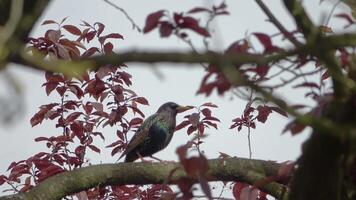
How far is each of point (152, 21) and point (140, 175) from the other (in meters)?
1.56

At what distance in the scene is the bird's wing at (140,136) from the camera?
492cm

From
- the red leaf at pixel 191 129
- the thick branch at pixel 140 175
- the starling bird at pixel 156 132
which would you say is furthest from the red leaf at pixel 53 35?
the starling bird at pixel 156 132

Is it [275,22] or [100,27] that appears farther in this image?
[100,27]

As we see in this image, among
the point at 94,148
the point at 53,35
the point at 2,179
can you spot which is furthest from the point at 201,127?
the point at 2,179

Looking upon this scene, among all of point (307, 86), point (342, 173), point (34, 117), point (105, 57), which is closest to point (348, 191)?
point (342, 173)

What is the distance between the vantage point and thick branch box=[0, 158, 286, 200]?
10.4 feet

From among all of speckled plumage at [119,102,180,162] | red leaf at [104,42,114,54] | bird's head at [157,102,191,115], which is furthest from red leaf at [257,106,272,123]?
bird's head at [157,102,191,115]

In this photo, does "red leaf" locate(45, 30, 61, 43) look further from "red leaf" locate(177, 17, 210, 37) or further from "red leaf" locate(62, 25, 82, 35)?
"red leaf" locate(177, 17, 210, 37)

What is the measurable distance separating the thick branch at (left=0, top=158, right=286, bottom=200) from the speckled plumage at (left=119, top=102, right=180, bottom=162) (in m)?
2.07

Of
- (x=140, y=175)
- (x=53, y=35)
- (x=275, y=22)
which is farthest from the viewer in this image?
(x=53, y=35)

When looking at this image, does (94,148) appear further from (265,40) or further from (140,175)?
(265,40)

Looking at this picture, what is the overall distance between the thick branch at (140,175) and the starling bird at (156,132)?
81.6 inches

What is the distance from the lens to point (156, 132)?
5645 mm

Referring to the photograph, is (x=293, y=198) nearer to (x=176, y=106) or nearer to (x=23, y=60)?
(x=23, y=60)
